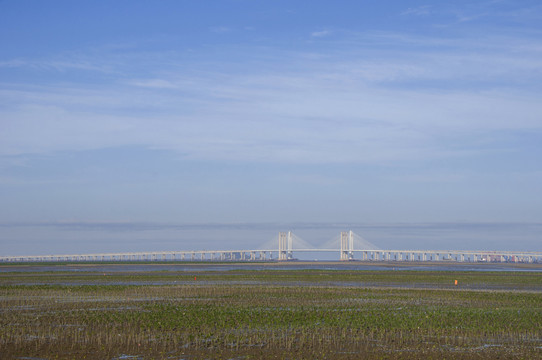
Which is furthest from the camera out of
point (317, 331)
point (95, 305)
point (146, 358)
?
point (95, 305)

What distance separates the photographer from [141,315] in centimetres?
2923

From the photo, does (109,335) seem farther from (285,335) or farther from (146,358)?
(285,335)

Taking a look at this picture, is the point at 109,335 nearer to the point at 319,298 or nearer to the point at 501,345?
the point at 501,345

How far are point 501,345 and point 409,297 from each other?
62.0 feet

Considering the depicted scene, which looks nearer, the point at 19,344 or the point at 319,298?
the point at 19,344

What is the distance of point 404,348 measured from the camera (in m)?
21.5

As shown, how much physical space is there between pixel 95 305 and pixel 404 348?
18.5 meters

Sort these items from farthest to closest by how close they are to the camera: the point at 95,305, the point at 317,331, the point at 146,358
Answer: the point at 95,305 < the point at 317,331 < the point at 146,358

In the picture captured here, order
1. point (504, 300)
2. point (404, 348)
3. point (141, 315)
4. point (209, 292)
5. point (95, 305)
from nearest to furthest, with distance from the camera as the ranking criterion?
1. point (404, 348)
2. point (141, 315)
3. point (95, 305)
4. point (504, 300)
5. point (209, 292)

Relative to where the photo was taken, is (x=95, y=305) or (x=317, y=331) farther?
(x=95, y=305)

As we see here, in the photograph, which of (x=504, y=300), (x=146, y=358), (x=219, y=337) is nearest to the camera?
(x=146, y=358)

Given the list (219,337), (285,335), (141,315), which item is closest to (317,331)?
(285,335)

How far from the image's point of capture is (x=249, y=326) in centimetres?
2616

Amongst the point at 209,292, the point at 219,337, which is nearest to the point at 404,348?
the point at 219,337
